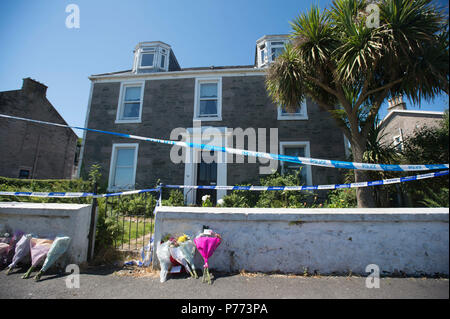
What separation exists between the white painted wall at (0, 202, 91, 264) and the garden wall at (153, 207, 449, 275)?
52.4 inches

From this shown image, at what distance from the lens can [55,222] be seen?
11.0ft

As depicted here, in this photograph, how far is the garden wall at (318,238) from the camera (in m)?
2.72

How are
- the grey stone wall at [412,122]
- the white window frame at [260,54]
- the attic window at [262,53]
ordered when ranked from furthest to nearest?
the attic window at [262,53] < the white window frame at [260,54] < the grey stone wall at [412,122]

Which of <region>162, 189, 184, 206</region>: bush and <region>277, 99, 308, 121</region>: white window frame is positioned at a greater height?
<region>277, 99, 308, 121</region>: white window frame

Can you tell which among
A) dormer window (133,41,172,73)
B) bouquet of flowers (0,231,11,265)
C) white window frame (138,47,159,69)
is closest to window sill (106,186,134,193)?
bouquet of flowers (0,231,11,265)

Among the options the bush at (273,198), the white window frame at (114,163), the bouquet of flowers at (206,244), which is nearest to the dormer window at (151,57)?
the white window frame at (114,163)

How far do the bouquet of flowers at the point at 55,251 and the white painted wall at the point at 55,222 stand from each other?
12 cm

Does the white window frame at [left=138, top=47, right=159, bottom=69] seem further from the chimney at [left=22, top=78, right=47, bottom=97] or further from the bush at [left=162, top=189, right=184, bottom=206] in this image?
the chimney at [left=22, top=78, right=47, bottom=97]

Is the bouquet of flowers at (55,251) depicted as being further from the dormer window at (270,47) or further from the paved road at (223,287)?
the dormer window at (270,47)

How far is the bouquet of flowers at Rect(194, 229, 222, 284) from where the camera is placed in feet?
9.34

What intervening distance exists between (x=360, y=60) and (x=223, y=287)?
189 inches
